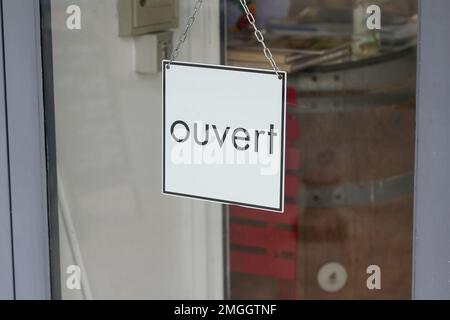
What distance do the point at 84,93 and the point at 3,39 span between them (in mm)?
315

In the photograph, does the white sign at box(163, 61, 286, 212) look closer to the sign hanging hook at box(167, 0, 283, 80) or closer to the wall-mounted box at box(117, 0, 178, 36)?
the sign hanging hook at box(167, 0, 283, 80)

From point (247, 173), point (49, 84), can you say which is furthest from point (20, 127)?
point (247, 173)

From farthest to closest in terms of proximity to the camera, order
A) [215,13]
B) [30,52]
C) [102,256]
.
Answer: [102,256] → [215,13] → [30,52]

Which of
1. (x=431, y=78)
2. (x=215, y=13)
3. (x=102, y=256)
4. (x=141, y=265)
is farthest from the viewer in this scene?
(x=141, y=265)

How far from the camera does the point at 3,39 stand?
158cm

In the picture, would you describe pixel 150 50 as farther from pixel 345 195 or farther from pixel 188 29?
pixel 345 195

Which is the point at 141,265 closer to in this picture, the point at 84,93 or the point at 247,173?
the point at 84,93

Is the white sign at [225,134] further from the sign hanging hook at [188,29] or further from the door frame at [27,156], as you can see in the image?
the door frame at [27,156]

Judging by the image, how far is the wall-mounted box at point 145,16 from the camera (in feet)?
5.74

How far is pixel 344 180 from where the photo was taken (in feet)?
7.50

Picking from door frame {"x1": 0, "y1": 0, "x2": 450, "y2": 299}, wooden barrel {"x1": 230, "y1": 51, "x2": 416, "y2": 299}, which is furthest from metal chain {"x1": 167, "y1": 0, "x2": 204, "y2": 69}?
wooden barrel {"x1": 230, "y1": 51, "x2": 416, "y2": 299}

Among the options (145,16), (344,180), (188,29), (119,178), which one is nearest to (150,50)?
(145,16)

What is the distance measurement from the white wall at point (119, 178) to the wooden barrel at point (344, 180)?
0.20 m

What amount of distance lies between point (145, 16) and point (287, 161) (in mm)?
675
